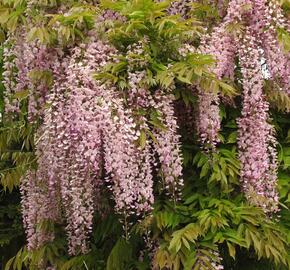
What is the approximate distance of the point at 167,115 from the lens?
13.7ft

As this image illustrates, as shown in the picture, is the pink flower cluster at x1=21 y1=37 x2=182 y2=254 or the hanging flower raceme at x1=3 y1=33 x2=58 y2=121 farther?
the hanging flower raceme at x1=3 y1=33 x2=58 y2=121

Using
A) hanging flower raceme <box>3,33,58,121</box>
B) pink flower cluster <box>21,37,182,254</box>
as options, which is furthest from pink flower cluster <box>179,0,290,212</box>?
hanging flower raceme <box>3,33,58,121</box>

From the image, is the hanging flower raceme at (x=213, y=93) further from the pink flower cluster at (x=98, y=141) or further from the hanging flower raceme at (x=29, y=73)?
the hanging flower raceme at (x=29, y=73)

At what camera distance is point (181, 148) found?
4.54 metres

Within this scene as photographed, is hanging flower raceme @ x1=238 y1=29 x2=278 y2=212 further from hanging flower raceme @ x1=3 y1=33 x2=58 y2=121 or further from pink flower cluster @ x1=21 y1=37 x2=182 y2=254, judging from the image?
hanging flower raceme @ x1=3 y1=33 x2=58 y2=121

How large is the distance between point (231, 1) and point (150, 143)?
→ 1.32m

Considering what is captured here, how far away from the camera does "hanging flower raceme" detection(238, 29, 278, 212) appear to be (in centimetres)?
438

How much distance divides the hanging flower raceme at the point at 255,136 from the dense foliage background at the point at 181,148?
92mm

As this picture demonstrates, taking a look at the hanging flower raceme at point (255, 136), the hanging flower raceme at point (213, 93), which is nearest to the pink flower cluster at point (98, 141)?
the hanging flower raceme at point (213, 93)

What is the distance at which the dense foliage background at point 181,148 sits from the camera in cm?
406

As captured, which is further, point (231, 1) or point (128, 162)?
point (231, 1)

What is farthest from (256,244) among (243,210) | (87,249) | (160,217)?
(87,249)

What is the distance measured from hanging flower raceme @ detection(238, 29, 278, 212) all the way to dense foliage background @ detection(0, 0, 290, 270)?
3.6 inches

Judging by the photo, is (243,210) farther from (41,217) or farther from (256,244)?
(41,217)
